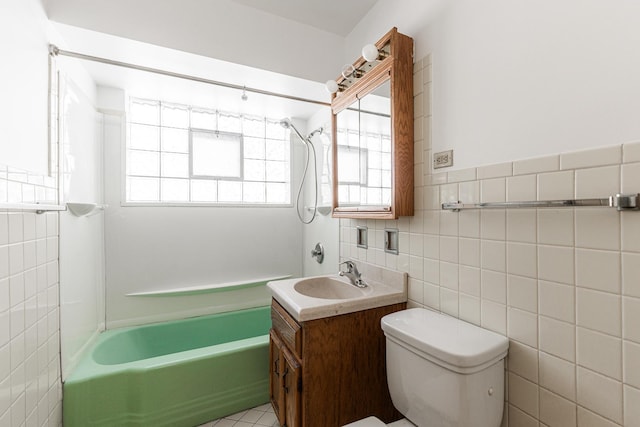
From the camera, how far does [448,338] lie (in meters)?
0.93

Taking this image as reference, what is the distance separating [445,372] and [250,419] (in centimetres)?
135

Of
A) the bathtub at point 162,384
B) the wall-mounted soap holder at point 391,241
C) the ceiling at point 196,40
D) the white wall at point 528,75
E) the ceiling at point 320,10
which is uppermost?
the ceiling at point 320,10

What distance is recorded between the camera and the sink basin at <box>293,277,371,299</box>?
157 centimetres

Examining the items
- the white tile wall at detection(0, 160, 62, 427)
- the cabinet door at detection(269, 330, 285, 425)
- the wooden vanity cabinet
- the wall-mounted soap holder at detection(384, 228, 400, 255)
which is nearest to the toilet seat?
the wooden vanity cabinet

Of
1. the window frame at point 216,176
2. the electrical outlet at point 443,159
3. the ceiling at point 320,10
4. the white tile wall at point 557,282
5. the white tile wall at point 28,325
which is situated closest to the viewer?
the white tile wall at point 557,282

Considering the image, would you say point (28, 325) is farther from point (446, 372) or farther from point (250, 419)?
point (446, 372)

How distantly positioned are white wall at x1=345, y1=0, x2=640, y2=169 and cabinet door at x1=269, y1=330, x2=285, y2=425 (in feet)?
4.28

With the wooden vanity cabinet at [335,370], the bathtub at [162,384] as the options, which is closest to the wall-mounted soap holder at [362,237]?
the wooden vanity cabinet at [335,370]

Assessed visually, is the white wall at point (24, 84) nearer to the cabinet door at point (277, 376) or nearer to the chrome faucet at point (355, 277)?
the cabinet door at point (277, 376)

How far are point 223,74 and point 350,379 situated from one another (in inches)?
77.3

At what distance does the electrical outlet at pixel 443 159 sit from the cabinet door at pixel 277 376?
1195 mm

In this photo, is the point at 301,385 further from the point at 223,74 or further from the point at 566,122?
the point at 223,74

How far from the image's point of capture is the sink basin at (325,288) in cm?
157

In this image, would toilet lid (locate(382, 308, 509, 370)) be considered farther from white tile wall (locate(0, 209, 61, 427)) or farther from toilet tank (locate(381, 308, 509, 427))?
white tile wall (locate(0, 209, 61, 427))
